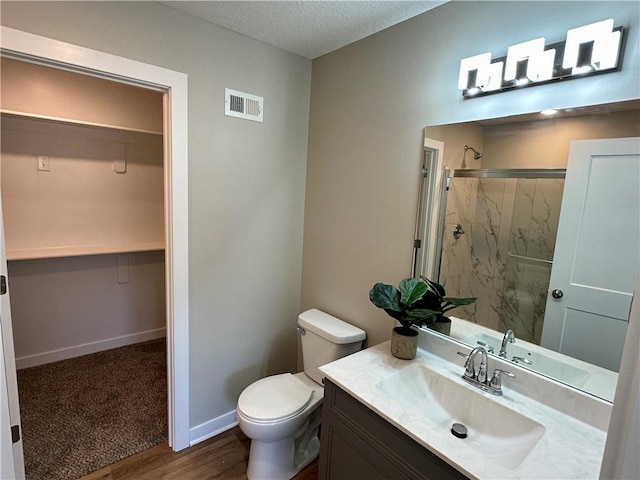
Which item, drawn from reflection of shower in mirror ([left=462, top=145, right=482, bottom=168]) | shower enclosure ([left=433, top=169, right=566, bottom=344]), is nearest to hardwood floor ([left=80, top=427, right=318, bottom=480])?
shower enclosure ([left=433, top=169, right=566, bottom=344])

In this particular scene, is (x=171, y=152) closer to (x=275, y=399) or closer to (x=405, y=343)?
(x=275, y=399)

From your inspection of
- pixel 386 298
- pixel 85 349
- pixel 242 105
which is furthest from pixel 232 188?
pixel 85 349

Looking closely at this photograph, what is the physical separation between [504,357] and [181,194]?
5.78 ft

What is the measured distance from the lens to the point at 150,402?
2.37 m

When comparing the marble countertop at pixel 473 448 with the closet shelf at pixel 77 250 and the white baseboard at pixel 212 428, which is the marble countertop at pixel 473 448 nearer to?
the white baseboard at pixel 212 428

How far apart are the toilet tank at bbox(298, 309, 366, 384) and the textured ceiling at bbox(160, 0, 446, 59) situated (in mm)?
1671

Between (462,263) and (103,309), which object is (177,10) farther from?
(103,309)

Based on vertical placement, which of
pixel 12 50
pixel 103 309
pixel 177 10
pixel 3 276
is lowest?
pixel 103 309

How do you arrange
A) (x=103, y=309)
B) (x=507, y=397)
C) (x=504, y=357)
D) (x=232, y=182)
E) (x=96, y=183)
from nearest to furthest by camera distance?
(x=507, y=397), (x=504, y=357), (x=232, y=182), (x=96, y=183), (x=103, y=309)

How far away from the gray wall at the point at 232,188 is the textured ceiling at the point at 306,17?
0.33 ft

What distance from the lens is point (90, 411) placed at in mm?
2234

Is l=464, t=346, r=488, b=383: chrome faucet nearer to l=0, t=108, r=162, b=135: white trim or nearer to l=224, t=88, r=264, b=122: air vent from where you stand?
l=224, t=88, r=264, b=122: air vent

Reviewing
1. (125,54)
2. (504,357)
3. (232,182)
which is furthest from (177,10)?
(504,357)

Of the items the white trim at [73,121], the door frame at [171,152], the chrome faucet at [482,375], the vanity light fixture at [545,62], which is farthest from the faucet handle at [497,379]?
the white trim at [73,121]
